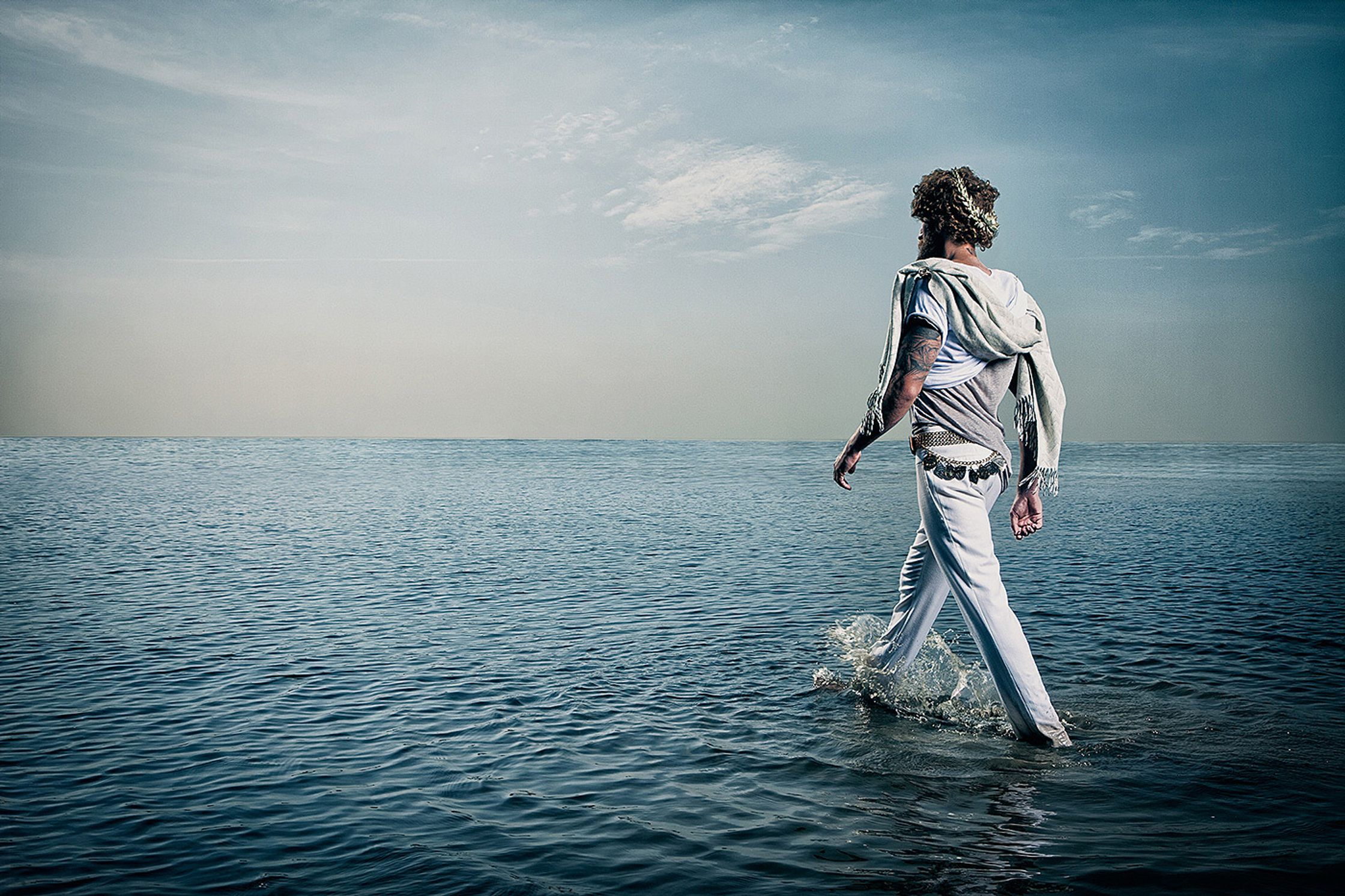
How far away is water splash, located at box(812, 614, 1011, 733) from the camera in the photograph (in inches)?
243

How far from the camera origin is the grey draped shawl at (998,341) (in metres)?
4.96

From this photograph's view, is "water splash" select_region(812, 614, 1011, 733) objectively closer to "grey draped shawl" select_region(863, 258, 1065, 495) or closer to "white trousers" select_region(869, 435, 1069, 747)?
"white trousers" select_region(869, 435, 1069, 747)

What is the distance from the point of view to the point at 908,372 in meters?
5.04

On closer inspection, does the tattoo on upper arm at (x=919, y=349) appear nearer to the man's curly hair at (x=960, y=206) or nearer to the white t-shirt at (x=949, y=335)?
the white t-shirt at (x=949, y=335)

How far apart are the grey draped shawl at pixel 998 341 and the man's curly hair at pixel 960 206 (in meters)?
0.21

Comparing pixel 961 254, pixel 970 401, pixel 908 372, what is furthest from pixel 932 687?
pixel 961 254

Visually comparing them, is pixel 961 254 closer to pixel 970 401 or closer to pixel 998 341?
pixel 998 341

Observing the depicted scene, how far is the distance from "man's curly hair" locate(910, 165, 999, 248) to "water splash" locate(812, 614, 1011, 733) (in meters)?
2.75

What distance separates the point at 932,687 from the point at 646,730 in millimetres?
2165

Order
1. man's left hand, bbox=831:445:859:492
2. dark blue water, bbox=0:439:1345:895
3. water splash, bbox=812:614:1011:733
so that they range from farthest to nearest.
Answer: water splash, bbox=812:614:1011:733, man's left hand, bbox=831:445:859:492, dark blue water, bbox=0:439:1345:895

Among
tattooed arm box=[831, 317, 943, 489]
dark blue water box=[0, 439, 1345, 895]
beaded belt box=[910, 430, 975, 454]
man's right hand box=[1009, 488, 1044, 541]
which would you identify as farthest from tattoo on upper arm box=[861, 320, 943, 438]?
dark blue water box=[0, 439, 1345, 895]

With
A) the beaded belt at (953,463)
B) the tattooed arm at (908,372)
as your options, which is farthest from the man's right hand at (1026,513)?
the tattooed arm at (908,372)

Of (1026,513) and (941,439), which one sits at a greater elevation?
(941,439)

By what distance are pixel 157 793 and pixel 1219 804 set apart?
523 cm
